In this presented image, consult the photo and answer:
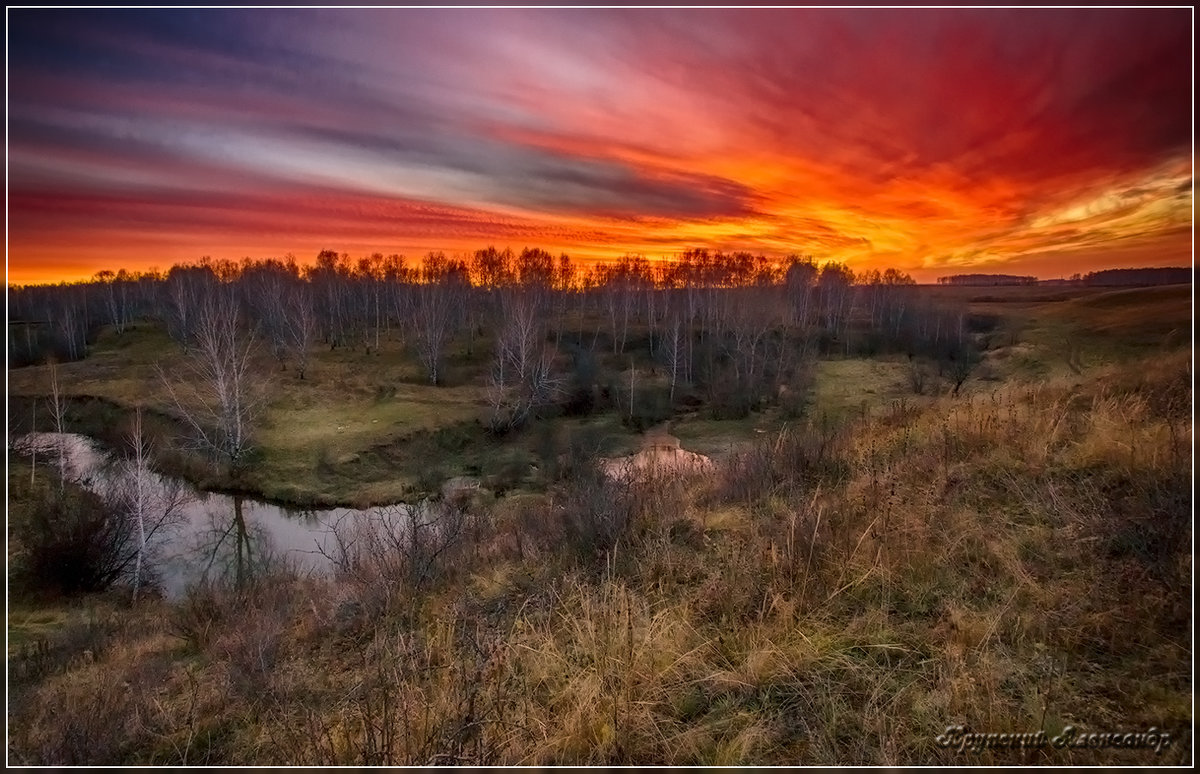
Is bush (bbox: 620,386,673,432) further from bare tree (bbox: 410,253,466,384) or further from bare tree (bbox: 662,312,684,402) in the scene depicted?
bare tree (bbox: 410,253,466,384)

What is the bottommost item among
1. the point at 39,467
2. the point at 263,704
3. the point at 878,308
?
the point at 39,467

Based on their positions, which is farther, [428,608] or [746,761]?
[428,608]

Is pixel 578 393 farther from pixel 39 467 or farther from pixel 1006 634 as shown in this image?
pixel 1006 634

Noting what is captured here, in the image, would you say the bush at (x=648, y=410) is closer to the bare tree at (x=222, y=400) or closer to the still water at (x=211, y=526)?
the still water at (x=211, y=526)

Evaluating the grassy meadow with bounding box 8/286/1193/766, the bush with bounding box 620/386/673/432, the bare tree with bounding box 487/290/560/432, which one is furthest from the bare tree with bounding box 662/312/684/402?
the grassy meadow with bounding box 8/286/1193/766

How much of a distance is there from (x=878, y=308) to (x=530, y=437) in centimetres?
4298

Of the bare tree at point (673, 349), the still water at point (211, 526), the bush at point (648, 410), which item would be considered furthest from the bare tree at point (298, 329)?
the bare tree at point (673, 349)

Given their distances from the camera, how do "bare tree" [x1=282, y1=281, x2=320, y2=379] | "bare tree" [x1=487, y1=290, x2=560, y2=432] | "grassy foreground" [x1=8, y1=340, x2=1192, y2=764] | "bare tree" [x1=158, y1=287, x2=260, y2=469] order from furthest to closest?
1. "bare tree" [x1=282, y1=281, x2=320, y2=379]
2. "bare tree" [x1=487, y1=290, x2=560, y2=432]
3. "bare tree" [x1=158, y1=287, x2=260, y2=469]
4. "grassy foreground" [x1=8, y1=340, x2=1192, y2=764]

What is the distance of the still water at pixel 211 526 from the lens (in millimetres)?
15328

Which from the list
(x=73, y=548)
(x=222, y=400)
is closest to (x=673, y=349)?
(x=222, y=400)

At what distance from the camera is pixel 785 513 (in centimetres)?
550

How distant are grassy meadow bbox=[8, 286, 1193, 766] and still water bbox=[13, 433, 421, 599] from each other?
20.6ft

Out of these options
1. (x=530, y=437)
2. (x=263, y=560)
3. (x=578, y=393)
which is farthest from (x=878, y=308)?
(x=263, y=560)

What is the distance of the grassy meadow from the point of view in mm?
2834
